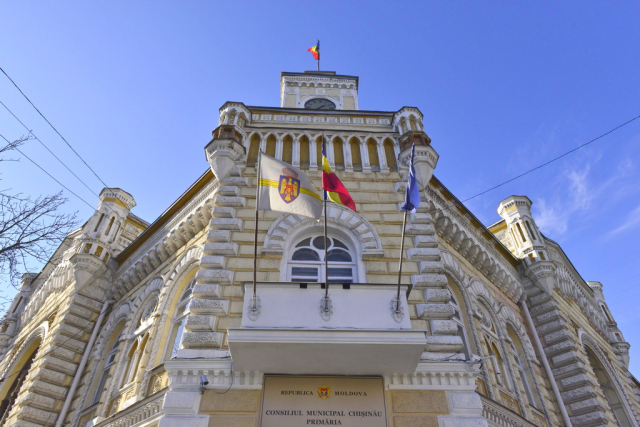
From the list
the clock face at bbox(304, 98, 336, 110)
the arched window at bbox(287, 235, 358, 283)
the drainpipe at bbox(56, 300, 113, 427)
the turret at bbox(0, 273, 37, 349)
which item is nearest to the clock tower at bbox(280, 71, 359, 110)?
the clock face at bbox(304, 98, 336, 110)

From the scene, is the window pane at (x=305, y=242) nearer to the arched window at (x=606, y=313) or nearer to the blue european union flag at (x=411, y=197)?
the blue european union flag at (x=411, y=197)

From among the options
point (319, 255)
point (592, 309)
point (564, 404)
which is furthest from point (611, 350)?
point (319, 255)

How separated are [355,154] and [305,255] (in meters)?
3.91

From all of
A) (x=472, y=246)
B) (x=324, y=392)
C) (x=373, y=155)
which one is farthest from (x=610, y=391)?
(x=324, y=392)

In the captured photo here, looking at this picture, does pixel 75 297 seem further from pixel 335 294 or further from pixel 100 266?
pixel 335 294

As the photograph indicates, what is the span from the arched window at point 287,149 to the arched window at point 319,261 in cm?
287

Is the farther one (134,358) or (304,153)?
(304,153)

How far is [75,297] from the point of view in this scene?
15.3 m

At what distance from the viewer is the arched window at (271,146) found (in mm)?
13037

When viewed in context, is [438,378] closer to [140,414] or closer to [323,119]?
[140,414]

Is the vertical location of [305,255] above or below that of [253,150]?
below

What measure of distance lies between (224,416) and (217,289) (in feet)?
8.83

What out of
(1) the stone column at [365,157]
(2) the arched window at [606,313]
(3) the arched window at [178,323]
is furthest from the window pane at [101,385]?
(2) the arched window at [606,313]

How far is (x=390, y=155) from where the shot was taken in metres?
13.1
